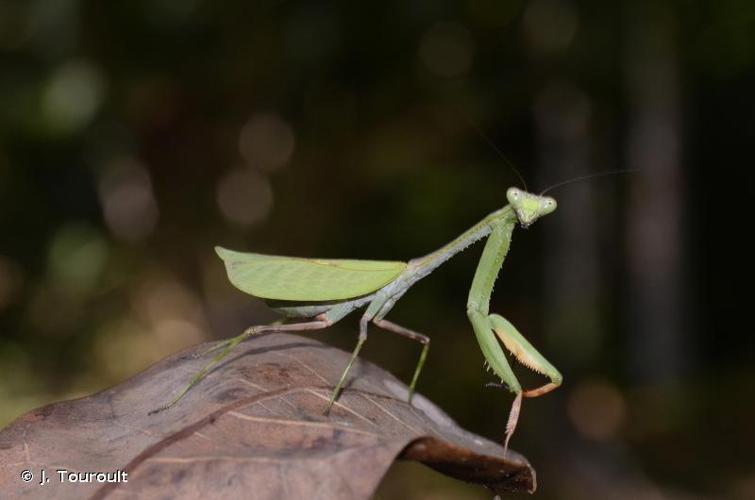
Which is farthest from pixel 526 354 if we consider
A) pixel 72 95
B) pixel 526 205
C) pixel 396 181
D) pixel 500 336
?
pixel 396 181

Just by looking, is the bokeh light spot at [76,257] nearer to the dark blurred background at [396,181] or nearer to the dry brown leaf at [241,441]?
the dark blurred background at [396,181]

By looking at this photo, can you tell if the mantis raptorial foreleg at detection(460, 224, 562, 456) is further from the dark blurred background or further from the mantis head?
the dark blurred background

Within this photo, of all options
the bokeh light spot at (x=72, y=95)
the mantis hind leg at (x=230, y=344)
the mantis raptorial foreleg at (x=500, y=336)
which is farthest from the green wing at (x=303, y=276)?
the bokeh light spot at (x=72, y=95)

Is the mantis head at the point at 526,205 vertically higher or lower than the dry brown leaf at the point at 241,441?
higher

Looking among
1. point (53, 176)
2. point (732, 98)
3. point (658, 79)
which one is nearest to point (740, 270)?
point (732, 98)

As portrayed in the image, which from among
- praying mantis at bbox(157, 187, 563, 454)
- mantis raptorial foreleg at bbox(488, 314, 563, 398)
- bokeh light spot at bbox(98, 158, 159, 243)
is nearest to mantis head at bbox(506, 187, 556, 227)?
praying mantis at bbox(157, 187, 563, 454)

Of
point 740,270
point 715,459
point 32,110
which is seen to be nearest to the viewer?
point 32,110

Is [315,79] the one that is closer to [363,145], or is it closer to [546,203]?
[363,145]
